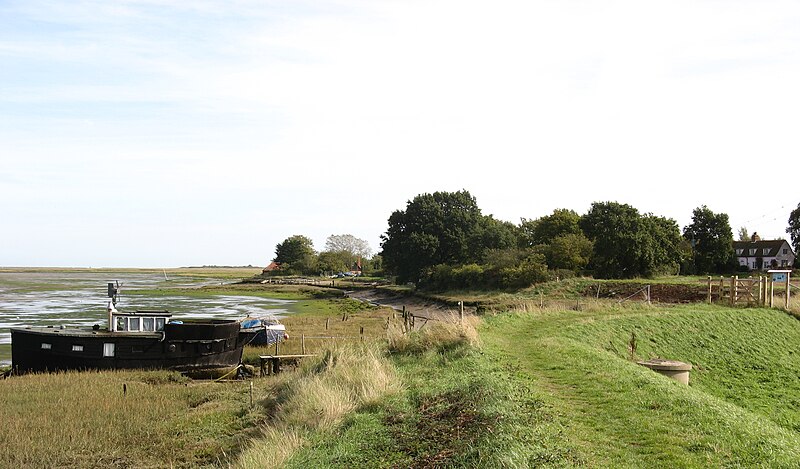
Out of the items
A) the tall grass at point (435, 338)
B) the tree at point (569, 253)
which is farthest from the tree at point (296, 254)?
the tall grass at point (435, 338)

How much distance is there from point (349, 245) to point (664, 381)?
174079 mm

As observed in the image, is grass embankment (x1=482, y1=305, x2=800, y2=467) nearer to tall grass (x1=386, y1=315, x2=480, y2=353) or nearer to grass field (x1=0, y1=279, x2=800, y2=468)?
grass field (x1=0, y1=279, x2=800, y2=468)

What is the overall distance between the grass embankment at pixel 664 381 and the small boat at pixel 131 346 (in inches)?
468

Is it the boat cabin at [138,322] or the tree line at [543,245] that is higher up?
the tree line at [543,245]

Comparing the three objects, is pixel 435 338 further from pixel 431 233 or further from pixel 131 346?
pixel 431 233

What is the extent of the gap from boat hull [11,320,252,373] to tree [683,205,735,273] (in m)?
61.3

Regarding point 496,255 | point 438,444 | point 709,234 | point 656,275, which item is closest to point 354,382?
point 438,444

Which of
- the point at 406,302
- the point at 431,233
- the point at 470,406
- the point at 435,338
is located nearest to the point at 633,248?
the point at 406,302

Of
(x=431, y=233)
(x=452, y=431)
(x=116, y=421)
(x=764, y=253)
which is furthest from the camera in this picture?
(x=764, y=253)

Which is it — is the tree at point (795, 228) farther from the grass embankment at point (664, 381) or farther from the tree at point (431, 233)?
the grass embankment at point (664, 381)

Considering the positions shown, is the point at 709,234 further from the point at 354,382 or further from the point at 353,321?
the point at 354,382

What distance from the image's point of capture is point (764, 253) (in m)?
93.4

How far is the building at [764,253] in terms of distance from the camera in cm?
9088

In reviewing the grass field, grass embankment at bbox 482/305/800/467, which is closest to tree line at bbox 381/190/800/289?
grass embankment at bbox 482/305/800/467
